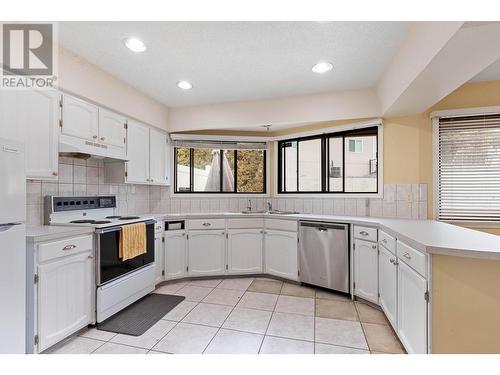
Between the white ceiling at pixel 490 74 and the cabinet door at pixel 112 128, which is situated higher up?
the white ceiling at pixel 490 74

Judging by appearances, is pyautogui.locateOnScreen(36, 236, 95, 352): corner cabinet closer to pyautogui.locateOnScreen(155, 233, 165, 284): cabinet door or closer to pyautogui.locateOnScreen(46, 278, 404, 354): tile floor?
pyautogui.locateOnScreen(46, 278, 404, 354): tile floor

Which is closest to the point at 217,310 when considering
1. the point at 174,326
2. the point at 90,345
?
the point at 174,326

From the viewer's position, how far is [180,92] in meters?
3.17

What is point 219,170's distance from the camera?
405cm

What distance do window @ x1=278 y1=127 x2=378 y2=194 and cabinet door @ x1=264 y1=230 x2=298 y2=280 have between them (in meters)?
0.83

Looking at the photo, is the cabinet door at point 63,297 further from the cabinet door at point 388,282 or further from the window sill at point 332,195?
the window sill at point 332,195

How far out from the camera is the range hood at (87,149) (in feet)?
7.27

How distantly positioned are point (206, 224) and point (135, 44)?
214cm

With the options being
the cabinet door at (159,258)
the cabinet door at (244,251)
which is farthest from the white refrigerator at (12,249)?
the cabinet door at (244,251)

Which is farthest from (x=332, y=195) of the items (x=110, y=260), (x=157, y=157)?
(x=110, y=260)

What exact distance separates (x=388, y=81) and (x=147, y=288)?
334cm

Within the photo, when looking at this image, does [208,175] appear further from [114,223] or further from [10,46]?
[10,46]

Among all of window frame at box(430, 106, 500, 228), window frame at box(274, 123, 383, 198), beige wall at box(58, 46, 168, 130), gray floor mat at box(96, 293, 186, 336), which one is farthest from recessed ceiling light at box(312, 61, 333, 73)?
gray floor mat at box(96, 293, 186, 336)

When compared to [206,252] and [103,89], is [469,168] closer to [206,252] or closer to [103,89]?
[206,252]
